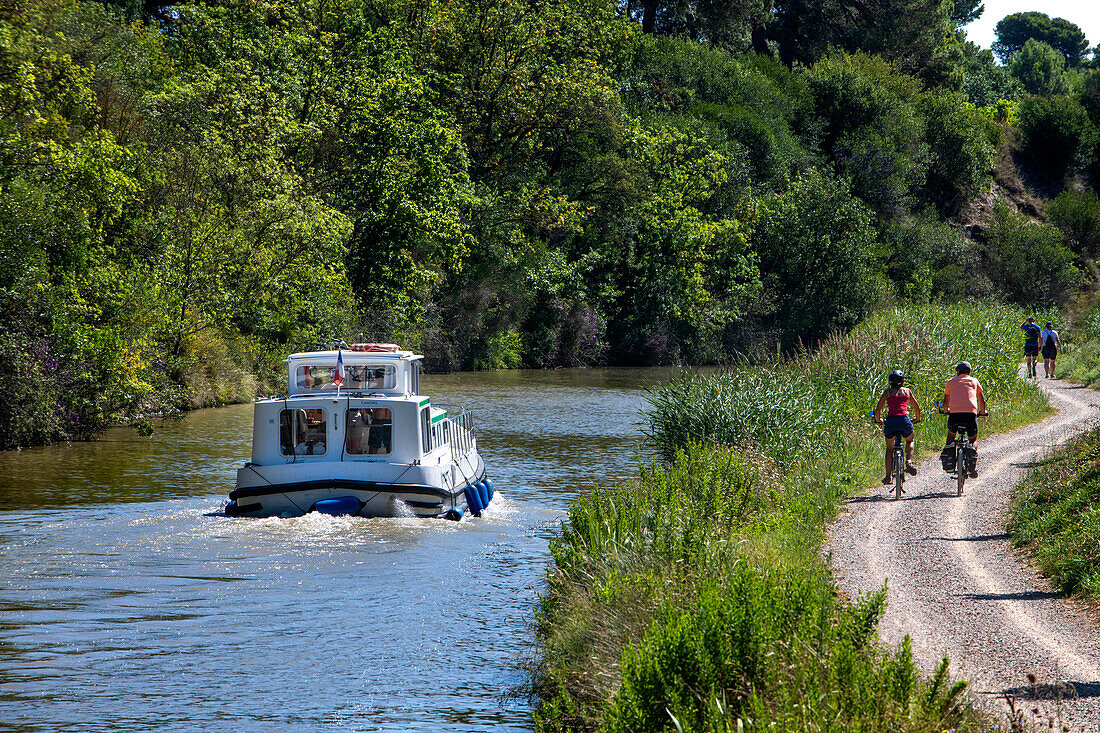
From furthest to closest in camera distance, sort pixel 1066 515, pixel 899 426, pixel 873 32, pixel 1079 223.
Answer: pixel 873 32, pixel 1079 223, pixel 899 426, pixel 1066 515

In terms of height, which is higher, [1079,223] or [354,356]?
[1079,223]

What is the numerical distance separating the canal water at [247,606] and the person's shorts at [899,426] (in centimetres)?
582

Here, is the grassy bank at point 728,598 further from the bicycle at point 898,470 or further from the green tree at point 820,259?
the green tree at point 820,259

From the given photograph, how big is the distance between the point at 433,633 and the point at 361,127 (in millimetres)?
37557

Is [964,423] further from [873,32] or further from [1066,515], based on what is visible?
[873,32]

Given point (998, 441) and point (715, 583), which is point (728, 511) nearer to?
point (715, 583)

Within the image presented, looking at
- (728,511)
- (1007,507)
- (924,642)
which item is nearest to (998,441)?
(1007,507)

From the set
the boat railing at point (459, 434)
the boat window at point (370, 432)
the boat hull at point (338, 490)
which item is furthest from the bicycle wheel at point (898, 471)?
the boat window at point (370, 432)

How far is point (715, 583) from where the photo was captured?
9297 mm

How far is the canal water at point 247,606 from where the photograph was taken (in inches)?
406

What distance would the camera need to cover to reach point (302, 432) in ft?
66.5

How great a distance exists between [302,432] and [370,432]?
1.21 metres

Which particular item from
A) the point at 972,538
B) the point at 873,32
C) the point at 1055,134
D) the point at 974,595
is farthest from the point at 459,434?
the point at 1055,134

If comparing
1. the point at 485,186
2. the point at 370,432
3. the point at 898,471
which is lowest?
the point at 898,471
